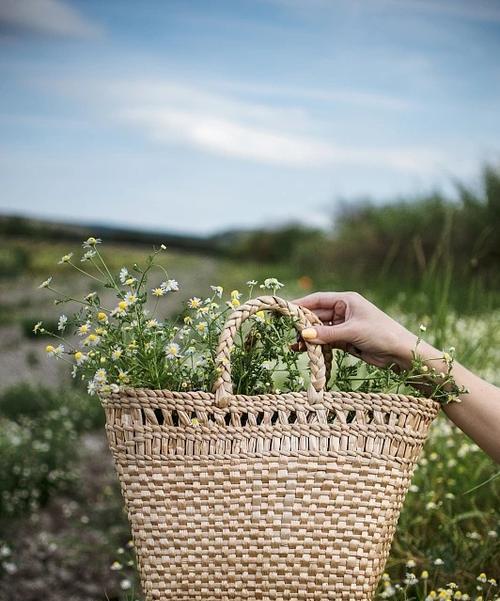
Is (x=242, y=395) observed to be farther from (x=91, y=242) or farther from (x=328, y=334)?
(x=91, y=242)

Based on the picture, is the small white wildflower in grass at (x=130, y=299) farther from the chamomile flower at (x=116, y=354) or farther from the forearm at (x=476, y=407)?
the forearm at (x=476, y=407)

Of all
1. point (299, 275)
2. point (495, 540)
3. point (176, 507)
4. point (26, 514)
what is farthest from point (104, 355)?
point (299, 275)

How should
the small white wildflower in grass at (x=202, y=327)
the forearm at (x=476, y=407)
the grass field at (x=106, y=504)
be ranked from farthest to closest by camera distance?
the grass field at (x=106, y=504) < the forearm at (x=476, y=407) < the small white wildflower in grass at (x=202, y=327)

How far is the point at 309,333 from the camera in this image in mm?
1915

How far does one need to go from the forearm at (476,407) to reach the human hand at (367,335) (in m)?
0.05

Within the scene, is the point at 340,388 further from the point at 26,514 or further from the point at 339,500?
the point at 26,514

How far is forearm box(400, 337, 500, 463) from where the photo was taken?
2.12 metres

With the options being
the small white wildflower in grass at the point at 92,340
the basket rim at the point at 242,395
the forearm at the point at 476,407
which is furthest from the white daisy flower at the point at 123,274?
the forearm at the point at 476,407

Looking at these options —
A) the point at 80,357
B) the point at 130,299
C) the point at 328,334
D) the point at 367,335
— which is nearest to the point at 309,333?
the point at 328,334

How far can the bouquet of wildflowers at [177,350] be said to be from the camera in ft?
6.29

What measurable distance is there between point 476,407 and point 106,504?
2881mm

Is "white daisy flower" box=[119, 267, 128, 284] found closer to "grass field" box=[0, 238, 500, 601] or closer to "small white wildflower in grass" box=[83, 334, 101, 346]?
"small white wildflower in grass" box=[83, 334, 101, 346]

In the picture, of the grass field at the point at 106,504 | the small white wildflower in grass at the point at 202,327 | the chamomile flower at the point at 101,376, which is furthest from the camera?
the grass field at the point at 106,504

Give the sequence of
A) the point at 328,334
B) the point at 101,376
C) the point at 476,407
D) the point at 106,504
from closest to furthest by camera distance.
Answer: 1. the point at 101,376
2. the point at 328,334
3. the point at 476,407
4. the point at 106,504
